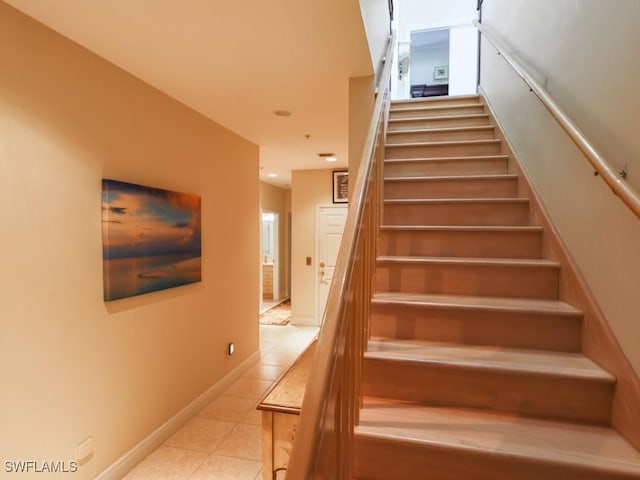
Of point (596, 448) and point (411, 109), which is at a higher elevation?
point (411, 109)

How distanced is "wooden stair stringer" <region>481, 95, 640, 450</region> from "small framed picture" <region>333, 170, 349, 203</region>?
3.72 m

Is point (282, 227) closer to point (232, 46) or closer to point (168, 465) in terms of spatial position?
point (168, 465)

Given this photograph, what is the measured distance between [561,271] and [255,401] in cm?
274

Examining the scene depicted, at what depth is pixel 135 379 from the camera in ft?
7.74

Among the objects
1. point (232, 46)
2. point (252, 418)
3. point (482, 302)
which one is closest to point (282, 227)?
point (252, 418)

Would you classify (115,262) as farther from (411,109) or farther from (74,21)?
(411,109)

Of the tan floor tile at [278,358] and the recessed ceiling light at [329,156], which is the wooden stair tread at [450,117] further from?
the tan floor tile at [278,358]

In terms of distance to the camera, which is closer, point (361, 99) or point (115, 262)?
point (115, 262)

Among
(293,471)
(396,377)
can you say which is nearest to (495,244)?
(396,377)

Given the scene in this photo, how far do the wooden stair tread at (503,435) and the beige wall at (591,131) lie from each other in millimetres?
318

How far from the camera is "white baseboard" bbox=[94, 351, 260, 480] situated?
2174 mm

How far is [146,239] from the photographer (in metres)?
2.36

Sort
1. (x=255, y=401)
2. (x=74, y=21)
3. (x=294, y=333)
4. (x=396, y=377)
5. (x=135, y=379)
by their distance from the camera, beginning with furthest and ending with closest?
(x=294, y=333), (x=255, y=401), (x=135, y=379), (x=74, y=21), (x=396, y=377)

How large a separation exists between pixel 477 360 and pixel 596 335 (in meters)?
0.51
